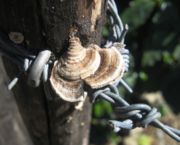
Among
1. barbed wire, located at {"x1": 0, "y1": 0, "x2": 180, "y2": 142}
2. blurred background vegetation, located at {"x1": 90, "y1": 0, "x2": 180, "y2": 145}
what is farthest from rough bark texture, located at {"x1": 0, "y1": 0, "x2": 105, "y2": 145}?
blurred background vegetation, located at {"x1": 90, "y1": 0, "x2": 180, "y2": 145}

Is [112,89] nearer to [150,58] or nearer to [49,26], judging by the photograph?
[49,26]

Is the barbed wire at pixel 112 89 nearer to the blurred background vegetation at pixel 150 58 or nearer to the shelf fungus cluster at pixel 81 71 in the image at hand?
the shelf fungus cluster at pixel 81 71

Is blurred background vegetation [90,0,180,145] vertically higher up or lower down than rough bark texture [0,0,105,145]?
lower down

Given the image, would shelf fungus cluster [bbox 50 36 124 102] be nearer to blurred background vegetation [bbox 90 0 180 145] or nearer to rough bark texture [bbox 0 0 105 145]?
rough bark texture [bbox 0 0 105 145]

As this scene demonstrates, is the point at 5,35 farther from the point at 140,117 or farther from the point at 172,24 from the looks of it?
the point at 172,24

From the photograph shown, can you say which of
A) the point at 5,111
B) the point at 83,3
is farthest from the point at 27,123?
the point at 5,111

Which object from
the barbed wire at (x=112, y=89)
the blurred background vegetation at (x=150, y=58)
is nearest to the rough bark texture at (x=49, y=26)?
the barbed wire at (x=112, y=89)

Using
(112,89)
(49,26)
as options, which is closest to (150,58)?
(112,89)
